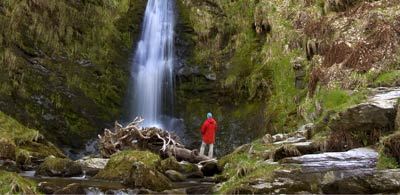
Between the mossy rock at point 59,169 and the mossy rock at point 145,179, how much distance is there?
2.54 m

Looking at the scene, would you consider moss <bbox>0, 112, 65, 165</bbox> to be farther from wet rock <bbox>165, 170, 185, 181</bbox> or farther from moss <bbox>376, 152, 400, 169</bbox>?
moss <bbox>376, 152, 400, 169</bbox>

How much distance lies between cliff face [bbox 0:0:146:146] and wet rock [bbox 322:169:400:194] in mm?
14035

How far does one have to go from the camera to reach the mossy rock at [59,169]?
40.8 ft

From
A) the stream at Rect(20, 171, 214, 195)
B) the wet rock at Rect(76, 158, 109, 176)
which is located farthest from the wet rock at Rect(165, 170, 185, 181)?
the wet rock at Rect(76, 158, 109, 176)

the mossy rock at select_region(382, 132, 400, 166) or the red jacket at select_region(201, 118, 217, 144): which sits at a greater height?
the red jacket at select_region(201, 118, 217, 144)

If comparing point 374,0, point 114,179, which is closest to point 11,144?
point 114,179

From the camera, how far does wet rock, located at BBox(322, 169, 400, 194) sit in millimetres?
7324

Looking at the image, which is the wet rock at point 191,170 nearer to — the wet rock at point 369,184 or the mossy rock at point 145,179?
the mossy rock at point 145,179

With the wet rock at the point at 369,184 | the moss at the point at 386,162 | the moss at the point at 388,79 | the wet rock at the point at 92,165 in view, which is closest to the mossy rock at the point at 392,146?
the moss at the point at 386,162

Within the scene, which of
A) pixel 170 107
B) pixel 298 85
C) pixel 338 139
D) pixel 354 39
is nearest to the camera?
pixel 338 139

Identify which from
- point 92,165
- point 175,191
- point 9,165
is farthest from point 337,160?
point 9,165

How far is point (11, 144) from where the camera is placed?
14617mm

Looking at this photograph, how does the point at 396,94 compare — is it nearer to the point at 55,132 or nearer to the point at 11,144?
the point at 11,144

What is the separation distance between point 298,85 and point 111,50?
857 centimetres
